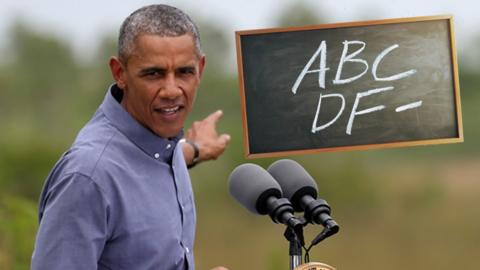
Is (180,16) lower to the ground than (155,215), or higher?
higher

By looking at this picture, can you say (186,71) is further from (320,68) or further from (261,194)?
(320,68)

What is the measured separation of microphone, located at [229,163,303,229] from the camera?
6.20 ft

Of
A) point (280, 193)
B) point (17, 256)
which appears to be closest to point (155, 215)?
point (280, 193)

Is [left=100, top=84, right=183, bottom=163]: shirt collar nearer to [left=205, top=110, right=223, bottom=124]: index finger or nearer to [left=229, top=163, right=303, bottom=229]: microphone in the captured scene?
[left=229, top=163, right=303, bottom=229]: microphone

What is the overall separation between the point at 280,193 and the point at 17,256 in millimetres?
3035

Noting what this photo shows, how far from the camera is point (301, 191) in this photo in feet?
6.52

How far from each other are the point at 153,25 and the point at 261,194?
1.45 feet

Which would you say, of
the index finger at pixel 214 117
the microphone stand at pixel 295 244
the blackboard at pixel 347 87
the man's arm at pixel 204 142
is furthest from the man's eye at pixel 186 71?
the index finger at pixel 214 117

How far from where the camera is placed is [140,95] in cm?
174

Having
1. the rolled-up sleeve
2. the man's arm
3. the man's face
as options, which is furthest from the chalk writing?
the rolled-up sleeve

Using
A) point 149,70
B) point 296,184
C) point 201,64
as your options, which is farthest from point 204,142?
point 149,70

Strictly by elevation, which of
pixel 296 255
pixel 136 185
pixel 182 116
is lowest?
pixel 296 255

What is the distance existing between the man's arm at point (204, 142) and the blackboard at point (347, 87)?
0.38 m

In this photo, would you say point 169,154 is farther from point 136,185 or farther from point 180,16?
point 180,16
